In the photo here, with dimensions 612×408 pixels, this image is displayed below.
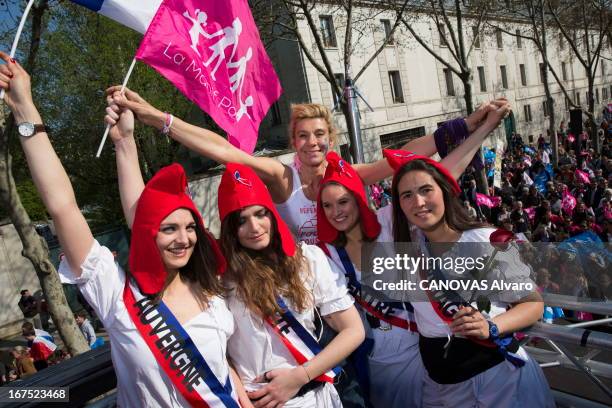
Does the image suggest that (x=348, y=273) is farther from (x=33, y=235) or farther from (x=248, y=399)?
(x=33, y=235)

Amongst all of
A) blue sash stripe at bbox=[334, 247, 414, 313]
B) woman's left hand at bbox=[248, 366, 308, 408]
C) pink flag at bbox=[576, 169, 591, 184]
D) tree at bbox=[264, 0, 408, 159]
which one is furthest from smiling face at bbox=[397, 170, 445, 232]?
pink flag at bbox=[576, 169, 591, 184]

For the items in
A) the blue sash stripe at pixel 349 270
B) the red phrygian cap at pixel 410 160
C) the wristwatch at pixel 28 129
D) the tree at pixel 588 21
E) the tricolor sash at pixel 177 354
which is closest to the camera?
the wristwatch at pixel 28 129

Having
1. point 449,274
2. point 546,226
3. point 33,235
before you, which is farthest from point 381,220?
point 546,226

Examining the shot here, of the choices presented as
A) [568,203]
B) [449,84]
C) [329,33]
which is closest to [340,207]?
[568,203]

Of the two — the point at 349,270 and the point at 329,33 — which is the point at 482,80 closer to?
the point at 329,33

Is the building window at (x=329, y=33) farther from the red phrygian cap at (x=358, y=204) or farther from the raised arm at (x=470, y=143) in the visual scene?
the red phrygian cap at (x=358, y=204)

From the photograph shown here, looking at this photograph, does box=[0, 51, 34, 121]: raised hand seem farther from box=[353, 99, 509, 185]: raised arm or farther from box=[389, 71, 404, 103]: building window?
box=[389, 71, 404, 103]: building window

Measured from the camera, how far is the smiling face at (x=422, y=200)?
76.3 inches

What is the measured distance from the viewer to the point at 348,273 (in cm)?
216

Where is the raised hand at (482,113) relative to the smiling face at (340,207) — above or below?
above

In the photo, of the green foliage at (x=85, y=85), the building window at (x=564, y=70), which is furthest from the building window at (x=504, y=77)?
the green foliage at (x=85, y=85)

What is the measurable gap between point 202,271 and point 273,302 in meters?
0.33

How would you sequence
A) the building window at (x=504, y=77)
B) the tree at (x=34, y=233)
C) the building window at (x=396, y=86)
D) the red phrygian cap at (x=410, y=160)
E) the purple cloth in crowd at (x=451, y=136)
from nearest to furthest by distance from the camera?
the red phrygian cap at (x=410, y=160), the purple cloth in crowd at (x=451, y=136), the tree at (x=34, y=233), the building window at (x=396, y=86), the building window at (x=504, y=77)

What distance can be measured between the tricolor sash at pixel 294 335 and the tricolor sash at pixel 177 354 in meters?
0.28
